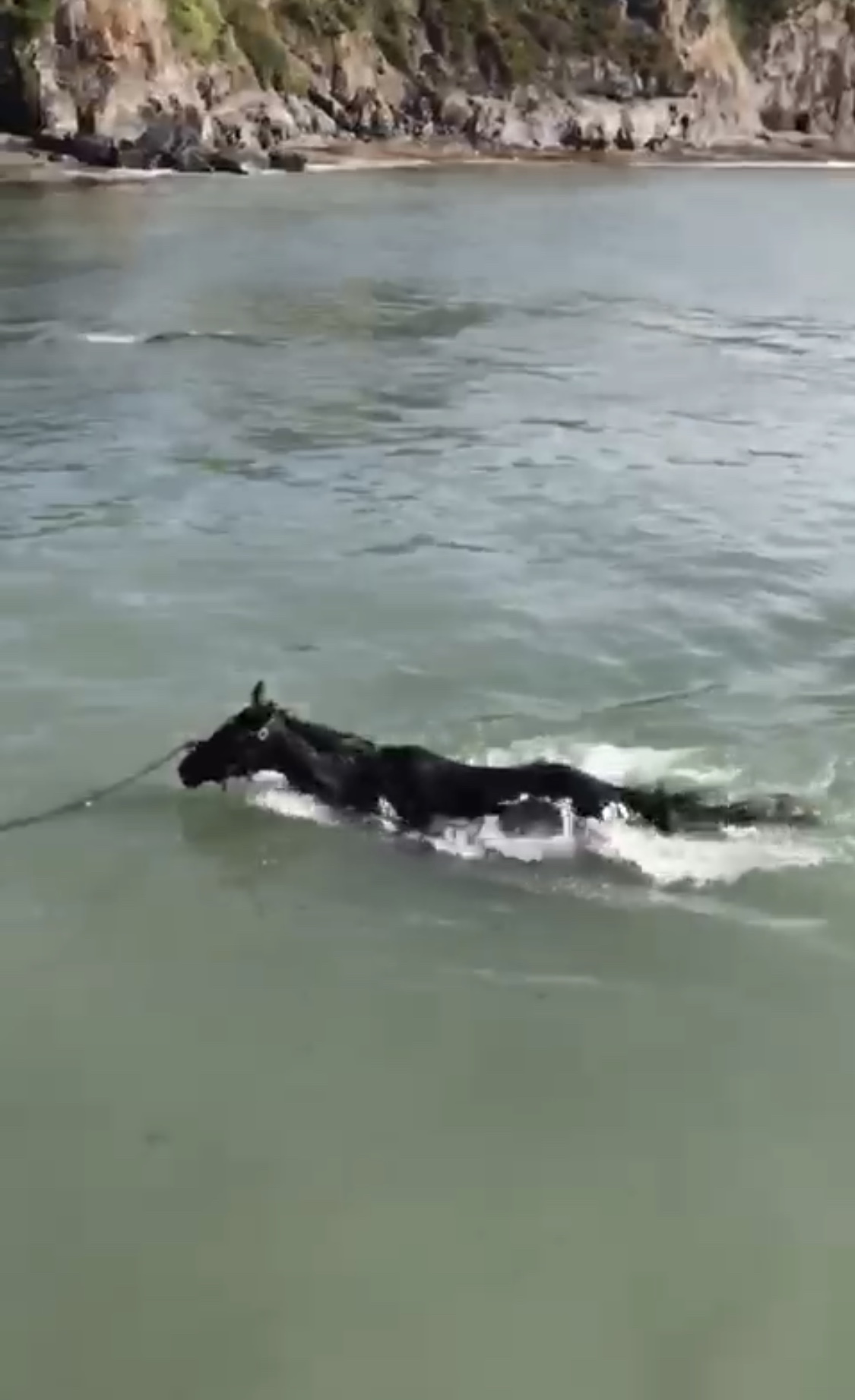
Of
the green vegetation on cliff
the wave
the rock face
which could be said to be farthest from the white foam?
the rock face

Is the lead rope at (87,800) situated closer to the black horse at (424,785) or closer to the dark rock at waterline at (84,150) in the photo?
the black horse at (424,785)

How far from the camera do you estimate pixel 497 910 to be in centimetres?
883

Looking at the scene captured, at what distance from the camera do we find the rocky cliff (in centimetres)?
7038

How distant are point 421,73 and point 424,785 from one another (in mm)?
93918

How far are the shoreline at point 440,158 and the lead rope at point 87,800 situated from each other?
5340cm

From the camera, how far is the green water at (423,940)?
6.12m

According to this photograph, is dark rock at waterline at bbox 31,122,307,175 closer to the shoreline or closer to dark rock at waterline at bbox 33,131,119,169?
dark rock at waterline at bbox 33,131,119,169

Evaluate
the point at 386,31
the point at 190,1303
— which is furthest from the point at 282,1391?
the point at 386,31

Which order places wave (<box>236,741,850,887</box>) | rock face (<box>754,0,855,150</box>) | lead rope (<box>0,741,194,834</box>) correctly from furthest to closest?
rock face (<box>754,0,855,150</box>), lead rope (<box>0,741,194,834</box>), wave (<box>236,741,850,887</box>)

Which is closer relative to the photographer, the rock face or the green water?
the green water

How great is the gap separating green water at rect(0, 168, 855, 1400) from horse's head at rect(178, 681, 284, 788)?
23 centimetres

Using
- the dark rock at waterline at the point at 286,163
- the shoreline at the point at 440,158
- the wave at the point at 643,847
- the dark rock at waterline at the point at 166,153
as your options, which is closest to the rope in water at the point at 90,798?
the wave at the point at 643,847

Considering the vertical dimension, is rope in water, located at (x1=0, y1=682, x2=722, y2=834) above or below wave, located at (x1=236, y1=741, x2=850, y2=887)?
below

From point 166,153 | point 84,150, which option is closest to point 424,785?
point 84,150
